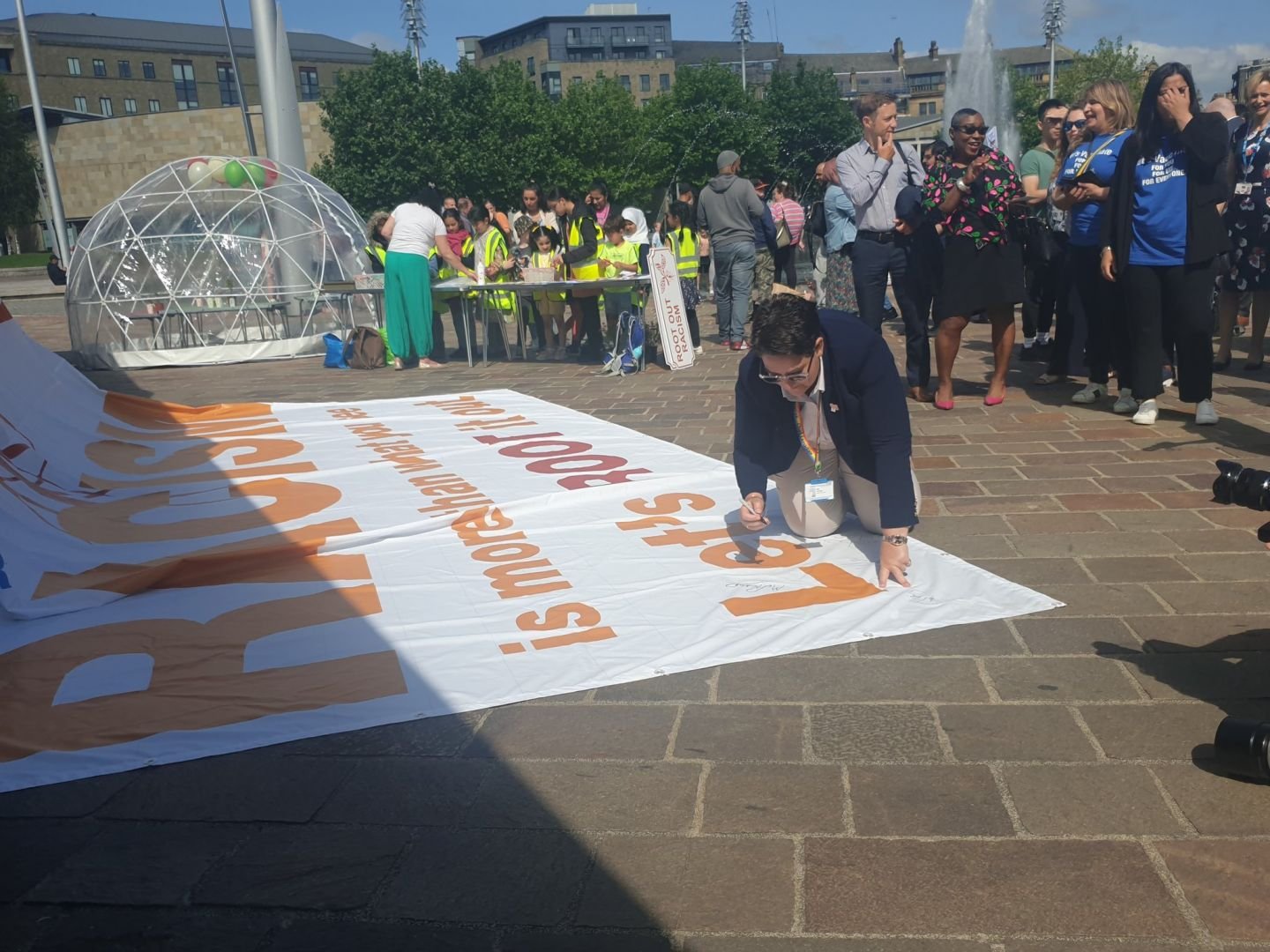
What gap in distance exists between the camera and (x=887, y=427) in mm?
3994

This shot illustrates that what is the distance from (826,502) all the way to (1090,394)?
3.65 m

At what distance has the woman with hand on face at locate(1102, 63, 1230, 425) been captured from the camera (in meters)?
6.12

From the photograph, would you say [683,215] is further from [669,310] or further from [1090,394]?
[1090,394]

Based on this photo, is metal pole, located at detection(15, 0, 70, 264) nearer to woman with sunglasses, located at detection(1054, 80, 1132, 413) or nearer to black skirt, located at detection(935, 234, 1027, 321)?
black skirt, located at detection(935, 234, 1027, 321)

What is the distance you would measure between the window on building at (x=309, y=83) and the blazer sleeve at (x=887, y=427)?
9998 cm

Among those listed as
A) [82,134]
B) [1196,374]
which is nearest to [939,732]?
[1196,374]

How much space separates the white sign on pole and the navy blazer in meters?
6.45

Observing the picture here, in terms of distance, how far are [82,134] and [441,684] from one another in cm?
6691

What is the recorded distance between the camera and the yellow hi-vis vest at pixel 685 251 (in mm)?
11977

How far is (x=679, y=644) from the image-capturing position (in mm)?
3727

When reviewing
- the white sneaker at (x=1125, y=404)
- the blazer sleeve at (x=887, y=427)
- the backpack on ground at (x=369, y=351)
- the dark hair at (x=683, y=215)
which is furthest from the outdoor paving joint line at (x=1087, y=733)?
the backpack on ground at (x=369, y=351)

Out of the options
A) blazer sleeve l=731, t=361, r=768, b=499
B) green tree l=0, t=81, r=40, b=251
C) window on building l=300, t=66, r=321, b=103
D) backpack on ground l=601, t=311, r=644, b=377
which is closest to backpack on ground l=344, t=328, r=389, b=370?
backpack on ground l=601, t=311, r=644, b=377

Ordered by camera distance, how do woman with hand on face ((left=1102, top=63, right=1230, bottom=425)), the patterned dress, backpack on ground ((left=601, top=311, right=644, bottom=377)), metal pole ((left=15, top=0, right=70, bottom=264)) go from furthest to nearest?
1. metal pole ((left=15, top=0, right=70, bottom=264))
2. backpack on ground ((left=601, top=311, right=644, bottom=377))
3. the patterned dress
4. woman with hand on face ((left=1102, top=63, right=1230, bottom=425))

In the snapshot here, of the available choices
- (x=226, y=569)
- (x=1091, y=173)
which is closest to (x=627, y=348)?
(x=1091, y=173)
